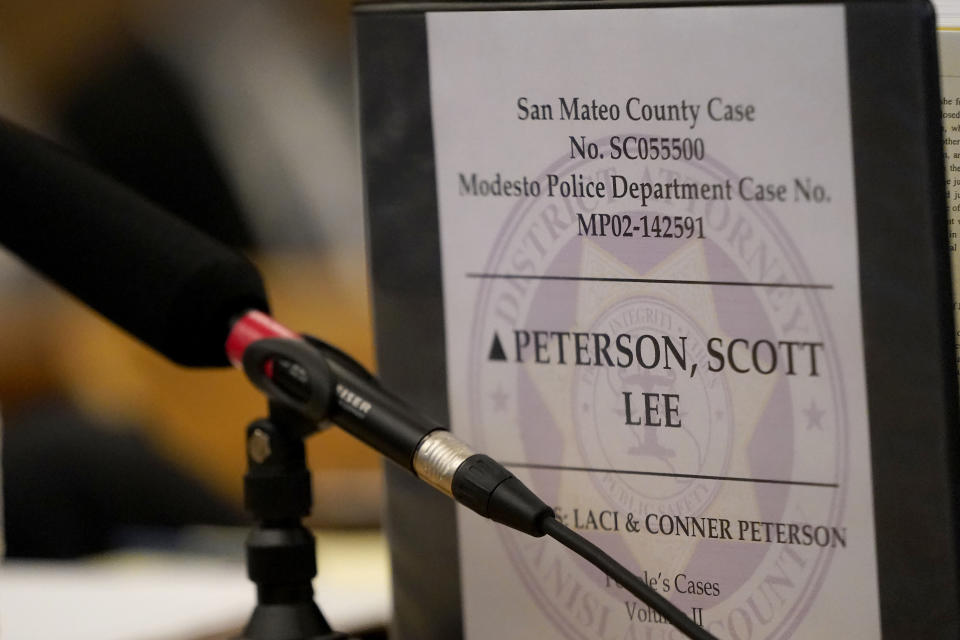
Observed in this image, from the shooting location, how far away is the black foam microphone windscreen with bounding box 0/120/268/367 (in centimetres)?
69

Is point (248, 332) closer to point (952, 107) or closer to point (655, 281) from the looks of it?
point (655, 281)

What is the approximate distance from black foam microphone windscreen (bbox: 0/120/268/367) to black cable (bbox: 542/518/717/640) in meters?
0.25

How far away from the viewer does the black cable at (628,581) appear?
1.71ft

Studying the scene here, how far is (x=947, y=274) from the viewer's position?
519 mm

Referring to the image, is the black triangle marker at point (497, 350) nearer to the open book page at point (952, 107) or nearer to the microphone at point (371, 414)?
the microphone at point (371, 414)

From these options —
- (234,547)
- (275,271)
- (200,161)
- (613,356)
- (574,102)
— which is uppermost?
(200,161)

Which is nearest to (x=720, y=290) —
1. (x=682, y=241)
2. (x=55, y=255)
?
(x=682, y=241)

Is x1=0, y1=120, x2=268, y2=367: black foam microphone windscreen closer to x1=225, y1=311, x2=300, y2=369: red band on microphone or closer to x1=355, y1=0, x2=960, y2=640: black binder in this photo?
x1=225, y1=311, x2=300, y2=369: red band on microphone

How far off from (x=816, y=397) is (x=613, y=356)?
0.32 feet

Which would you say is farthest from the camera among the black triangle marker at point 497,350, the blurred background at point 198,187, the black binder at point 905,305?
the blurred background at point 198,187

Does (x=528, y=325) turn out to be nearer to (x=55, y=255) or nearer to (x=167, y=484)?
(x=55, y=255)

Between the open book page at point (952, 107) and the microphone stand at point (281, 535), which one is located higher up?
the open book page at point (952, 107)

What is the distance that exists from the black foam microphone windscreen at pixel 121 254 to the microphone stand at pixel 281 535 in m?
0.07

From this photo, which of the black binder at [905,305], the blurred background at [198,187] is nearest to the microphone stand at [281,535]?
the black binder at [905,305]
